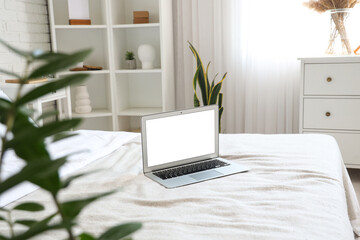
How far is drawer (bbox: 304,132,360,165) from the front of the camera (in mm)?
2879

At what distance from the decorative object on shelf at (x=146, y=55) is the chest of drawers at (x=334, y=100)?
127 cm

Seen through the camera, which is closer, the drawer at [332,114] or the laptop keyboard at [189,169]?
the laptop keyboard at [189,169]

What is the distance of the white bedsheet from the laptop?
27cm

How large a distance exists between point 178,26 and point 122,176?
94.4 inches

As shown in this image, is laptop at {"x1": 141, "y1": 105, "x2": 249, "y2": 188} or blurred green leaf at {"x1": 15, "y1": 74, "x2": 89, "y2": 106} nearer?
blurred green leaf at {"x1": 15, "y1": 74, "x2": 89, "y2": 106}

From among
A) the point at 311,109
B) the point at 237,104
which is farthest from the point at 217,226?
the point at 237,104

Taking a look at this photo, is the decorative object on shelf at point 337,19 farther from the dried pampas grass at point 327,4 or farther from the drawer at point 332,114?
the drawer at point 332,114

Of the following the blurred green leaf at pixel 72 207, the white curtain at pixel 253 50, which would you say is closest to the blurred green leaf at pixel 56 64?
the blurred green leaf at pixel 72 207

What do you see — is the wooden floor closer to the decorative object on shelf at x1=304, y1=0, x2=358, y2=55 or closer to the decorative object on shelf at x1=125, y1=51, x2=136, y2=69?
the decorative object on shelf at x1=304, y1=0, x2=358, y2=55

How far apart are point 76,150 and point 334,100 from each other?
1911 mm

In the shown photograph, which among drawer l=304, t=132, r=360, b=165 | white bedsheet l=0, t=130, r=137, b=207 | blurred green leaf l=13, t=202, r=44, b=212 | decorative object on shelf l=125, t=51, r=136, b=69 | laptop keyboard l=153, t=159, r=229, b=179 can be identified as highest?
decorative object on shelf l=125, t=51, r=136, b=69

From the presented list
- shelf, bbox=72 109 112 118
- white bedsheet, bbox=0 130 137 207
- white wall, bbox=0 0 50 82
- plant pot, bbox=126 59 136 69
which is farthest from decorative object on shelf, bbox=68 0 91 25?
white bedsheet, bbox=0 130 137 207

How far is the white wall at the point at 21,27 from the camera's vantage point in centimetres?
292

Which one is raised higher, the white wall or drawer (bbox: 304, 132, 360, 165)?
the white wall
